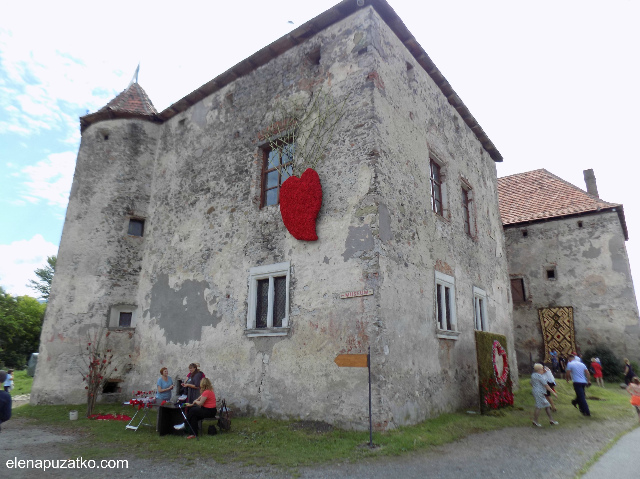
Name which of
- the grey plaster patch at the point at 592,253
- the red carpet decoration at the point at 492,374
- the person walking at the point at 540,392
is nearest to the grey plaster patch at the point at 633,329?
the grey plaster patch at the point at 592,253

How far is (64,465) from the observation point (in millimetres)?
5930

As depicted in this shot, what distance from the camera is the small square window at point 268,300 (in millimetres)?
8945

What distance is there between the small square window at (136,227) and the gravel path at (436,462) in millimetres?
6334

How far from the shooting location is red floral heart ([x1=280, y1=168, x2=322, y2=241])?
8.76m

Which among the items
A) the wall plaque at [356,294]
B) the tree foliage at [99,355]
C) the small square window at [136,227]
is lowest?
the tree foliage at [99,355]

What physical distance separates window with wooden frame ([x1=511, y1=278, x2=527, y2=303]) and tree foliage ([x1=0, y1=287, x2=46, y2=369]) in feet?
101

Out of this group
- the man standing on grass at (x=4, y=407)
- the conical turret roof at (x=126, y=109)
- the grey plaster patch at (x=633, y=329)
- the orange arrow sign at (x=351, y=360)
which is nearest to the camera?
the man standing on grass at (x=4, y=407)

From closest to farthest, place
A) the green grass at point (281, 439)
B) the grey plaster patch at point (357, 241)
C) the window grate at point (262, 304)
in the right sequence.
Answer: the green grass at point (281, 439) → the grey plaster patch at point (357, 241) → the window grate at point (262, 304)

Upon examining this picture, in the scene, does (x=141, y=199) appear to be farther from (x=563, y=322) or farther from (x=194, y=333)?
(x=563, y=322)

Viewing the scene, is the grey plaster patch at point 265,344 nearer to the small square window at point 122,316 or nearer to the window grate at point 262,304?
the window grate at point 262,304

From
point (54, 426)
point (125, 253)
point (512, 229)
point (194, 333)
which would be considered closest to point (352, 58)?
point (194, 333)

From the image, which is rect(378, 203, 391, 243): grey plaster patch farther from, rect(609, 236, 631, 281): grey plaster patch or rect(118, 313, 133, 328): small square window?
rect(609, 236, 631, 281): grey plaster patch

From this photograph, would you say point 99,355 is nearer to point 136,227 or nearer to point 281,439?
point 136,227


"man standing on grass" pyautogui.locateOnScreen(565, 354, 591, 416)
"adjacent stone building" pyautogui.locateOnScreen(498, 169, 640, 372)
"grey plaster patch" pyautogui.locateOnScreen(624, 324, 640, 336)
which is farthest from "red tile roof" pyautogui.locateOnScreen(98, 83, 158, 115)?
"grey plaster patch" pyautogui.locateOnScreen(624, 324, 640, 336)
